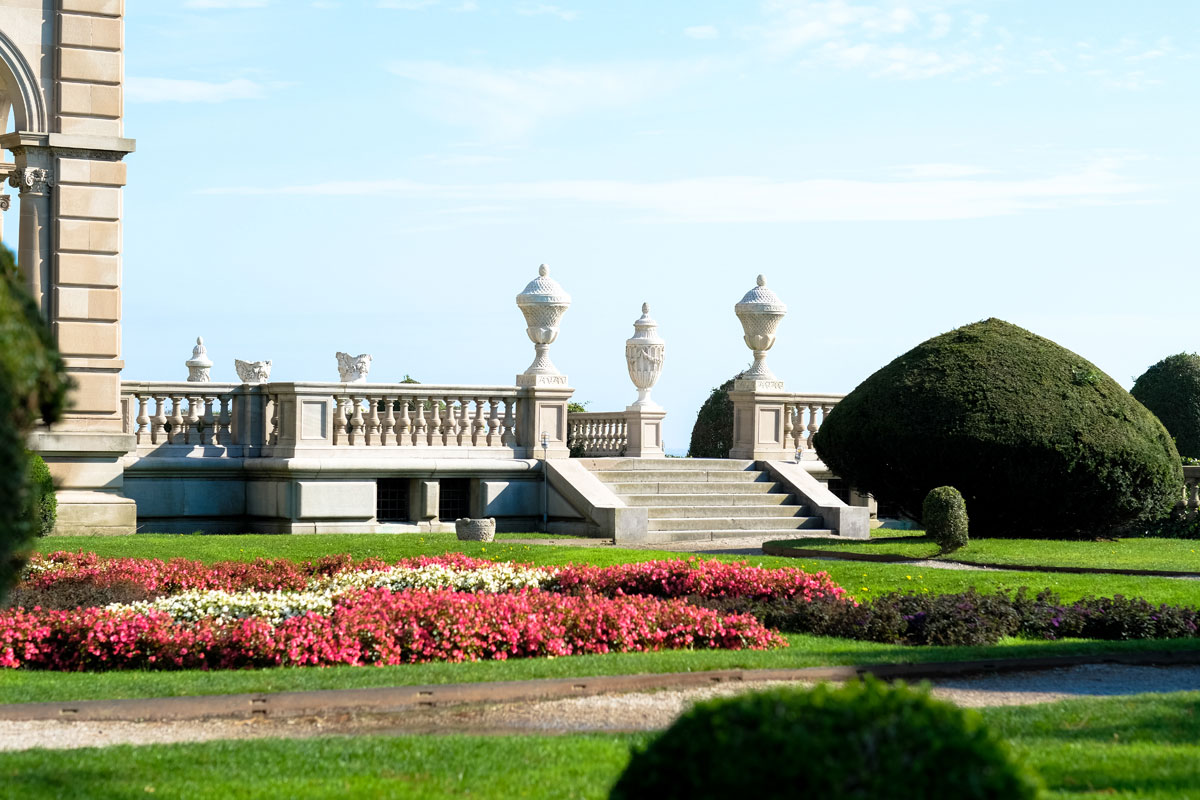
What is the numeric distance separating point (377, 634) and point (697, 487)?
1460cm

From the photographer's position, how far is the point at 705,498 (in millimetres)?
25578

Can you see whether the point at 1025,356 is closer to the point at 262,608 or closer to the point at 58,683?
the point at 262,608

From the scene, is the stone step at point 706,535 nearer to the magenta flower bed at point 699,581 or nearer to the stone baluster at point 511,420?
the stone baluster at point 511,420

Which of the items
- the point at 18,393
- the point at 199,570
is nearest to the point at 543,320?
the point at 199,570

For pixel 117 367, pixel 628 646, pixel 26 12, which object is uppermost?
pixel 26 12

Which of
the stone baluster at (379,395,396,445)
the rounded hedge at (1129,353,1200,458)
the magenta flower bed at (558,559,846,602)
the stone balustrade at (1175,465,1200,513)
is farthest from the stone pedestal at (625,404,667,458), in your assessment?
the rounded hedge at (1129,353,1200,458)

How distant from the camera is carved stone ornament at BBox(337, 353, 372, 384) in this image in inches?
1239

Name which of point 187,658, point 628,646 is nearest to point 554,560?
point 628,646

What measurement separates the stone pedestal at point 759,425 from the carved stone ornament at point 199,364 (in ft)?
52.6

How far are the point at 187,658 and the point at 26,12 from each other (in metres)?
14.4

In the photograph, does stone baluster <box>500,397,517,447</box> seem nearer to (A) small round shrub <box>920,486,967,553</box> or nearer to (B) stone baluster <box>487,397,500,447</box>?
(B) stone baluster <box>487,397,500,447</box>

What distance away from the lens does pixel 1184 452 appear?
3403 centimetres

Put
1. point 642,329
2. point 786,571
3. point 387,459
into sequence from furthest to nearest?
point 642,329 < point 387,459 < point 786,571

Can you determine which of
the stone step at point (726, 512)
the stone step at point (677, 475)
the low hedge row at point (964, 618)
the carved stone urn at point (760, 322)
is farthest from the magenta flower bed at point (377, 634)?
the carved stone urn at point (760, 322)
